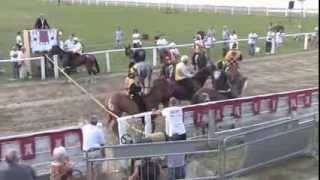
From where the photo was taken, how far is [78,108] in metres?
17.5

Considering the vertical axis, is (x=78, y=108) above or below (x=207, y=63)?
below

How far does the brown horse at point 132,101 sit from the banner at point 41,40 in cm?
770

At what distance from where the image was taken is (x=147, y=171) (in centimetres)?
1047

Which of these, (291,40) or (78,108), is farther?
(291,40)

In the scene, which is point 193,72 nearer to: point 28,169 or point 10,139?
point 10,139

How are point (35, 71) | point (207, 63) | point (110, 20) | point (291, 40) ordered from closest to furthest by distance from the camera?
point (207, 63)
point (35, 71)
point (291, 40)
point (110, 20)

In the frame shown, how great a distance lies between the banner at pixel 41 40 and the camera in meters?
21.2

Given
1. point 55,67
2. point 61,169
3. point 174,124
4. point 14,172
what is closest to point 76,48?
point 55,67

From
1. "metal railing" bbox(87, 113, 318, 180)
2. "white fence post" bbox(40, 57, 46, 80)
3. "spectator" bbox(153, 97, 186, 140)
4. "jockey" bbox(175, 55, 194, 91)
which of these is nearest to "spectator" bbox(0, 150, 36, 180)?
"metal railing" bbox(87, 113, 318, 180)

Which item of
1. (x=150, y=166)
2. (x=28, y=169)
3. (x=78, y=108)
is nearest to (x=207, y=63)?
(x=78, y=108)

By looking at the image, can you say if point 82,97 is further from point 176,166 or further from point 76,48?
point 176,166

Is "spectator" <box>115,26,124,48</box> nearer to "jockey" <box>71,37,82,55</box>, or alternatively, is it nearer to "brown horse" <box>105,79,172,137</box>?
"jockey" <box>71,37,82,55</box>

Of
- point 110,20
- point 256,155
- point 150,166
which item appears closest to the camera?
point 150,166

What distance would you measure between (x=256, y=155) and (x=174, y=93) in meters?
4.12
